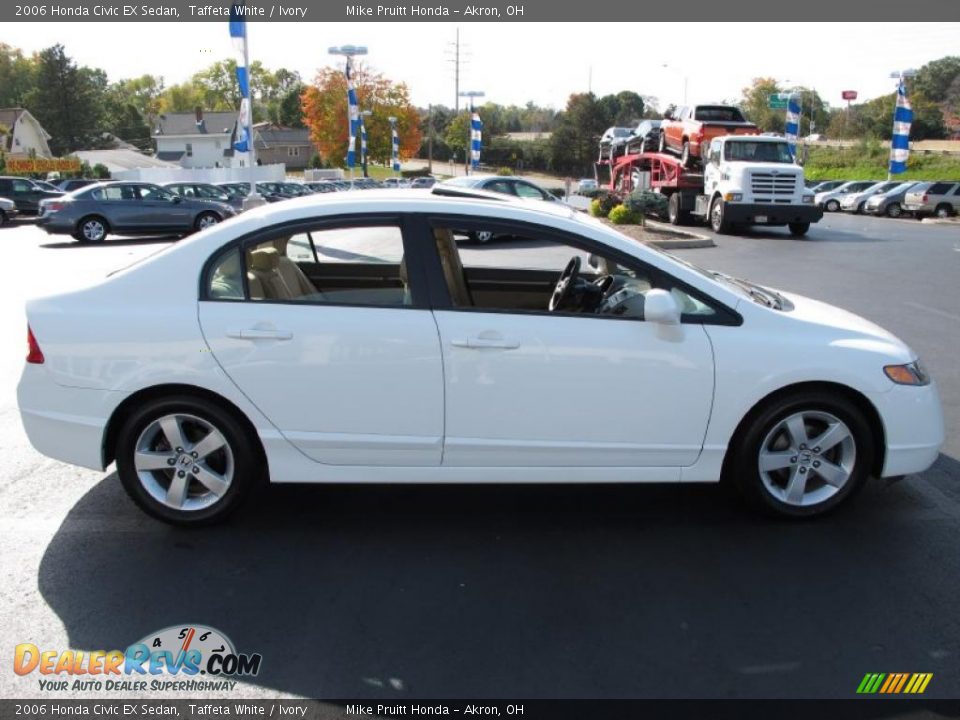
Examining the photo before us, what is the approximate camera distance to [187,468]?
13.2ft

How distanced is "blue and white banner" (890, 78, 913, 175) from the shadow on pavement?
3888cm

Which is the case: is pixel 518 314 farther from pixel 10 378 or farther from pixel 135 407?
pixel 10 378

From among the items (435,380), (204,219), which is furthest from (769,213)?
(435,380)

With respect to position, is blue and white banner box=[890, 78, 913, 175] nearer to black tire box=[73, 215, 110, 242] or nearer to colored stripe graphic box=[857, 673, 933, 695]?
black tire box=[73, 215, 110, 242]

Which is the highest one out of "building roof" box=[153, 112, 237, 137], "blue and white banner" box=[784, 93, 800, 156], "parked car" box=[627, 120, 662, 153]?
"building roof" box=[153, 112, 237, 137]

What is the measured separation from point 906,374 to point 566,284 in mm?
1809

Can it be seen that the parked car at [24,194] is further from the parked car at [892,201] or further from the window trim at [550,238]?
the parked car at [892,201]

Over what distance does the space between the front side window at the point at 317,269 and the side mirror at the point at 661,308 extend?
1136mm

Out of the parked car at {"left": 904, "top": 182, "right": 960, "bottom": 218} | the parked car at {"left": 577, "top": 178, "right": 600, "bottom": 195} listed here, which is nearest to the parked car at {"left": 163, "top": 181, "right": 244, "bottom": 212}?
the parked car at {"left": 577, "top": 178, "right": 600, "bottom": 195}

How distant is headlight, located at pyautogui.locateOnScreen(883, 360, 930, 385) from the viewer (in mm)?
4062

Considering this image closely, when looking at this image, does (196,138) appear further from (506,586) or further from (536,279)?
(506,586)

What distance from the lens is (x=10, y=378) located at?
273 inches

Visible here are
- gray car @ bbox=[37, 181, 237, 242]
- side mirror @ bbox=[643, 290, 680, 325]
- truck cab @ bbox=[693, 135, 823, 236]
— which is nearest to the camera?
side mirror @ bbox=[643, 290, 680, 325]

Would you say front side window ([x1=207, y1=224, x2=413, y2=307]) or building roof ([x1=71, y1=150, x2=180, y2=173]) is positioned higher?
building roof ([x1=71, y1=150, x2=180, y2=173])
